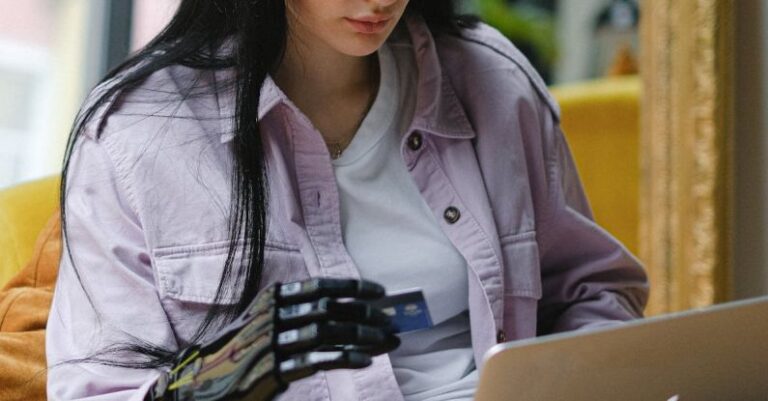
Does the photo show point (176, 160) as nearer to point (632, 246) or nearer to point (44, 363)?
point (44, 363)

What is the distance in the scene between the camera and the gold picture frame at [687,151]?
5.90 feet

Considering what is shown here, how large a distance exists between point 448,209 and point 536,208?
0.14m

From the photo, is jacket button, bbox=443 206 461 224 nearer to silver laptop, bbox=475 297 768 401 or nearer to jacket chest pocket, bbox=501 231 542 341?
jacket chest pocket, bbox=501 231 542 341

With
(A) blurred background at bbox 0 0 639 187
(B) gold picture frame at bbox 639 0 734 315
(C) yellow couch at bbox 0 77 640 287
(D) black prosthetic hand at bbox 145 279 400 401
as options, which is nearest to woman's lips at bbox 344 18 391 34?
(D) black prosthetic hand at bbox 145 279 400 401

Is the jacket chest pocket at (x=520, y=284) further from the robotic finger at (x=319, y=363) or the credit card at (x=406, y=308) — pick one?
the robotic finger at (x=319, y=363)

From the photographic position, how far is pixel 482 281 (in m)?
1.29

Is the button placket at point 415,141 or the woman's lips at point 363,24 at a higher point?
the woman's lips at point 363,24

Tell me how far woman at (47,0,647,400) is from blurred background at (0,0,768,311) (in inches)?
5.8

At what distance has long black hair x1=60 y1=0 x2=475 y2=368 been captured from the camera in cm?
120

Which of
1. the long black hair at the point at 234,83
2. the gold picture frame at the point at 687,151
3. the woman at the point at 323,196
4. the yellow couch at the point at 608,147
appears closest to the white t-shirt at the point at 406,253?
the woman at the point at 323,196

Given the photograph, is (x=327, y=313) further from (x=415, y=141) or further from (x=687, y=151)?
(x=687, y=151)

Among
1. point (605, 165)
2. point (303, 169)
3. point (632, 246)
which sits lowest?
point (632, 246)

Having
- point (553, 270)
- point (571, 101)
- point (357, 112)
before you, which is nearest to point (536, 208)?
point (553, 270)

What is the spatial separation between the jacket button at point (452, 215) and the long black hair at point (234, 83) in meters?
0.20
